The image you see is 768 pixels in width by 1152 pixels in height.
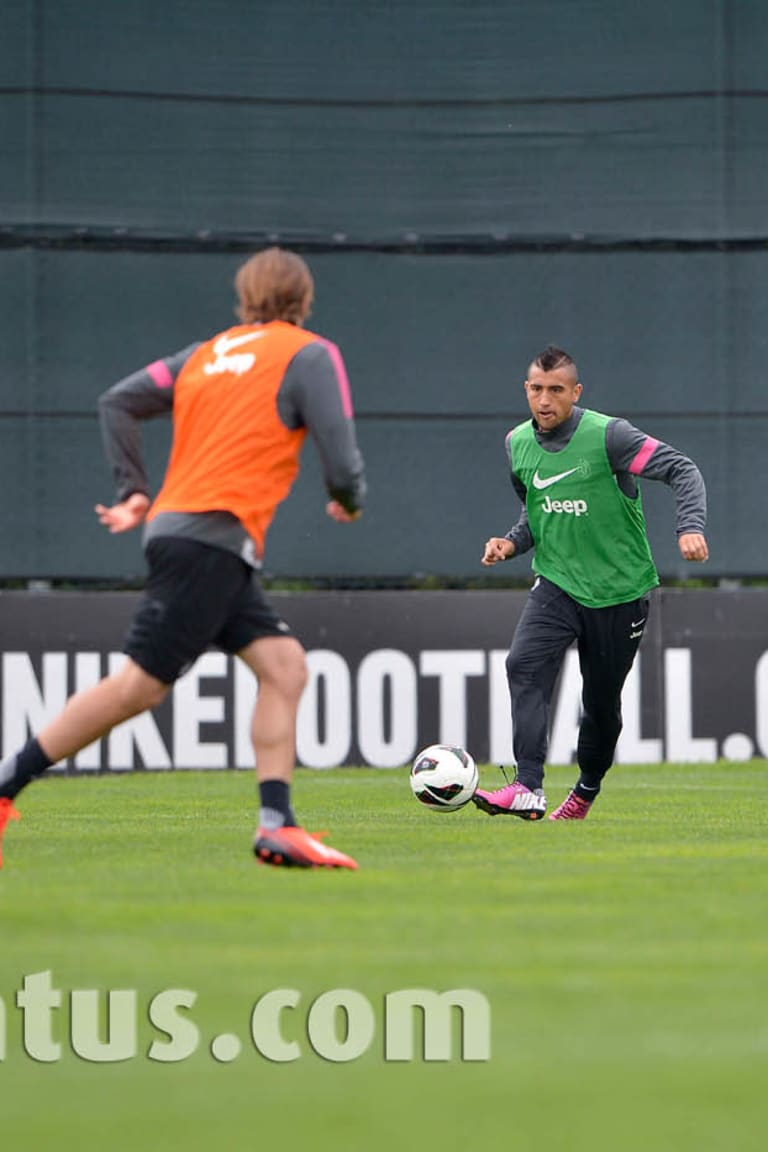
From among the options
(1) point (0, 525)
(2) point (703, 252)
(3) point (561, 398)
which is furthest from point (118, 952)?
(2) point (703, 252)

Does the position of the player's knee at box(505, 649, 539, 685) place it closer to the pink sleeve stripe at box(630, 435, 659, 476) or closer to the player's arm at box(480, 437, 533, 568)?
the player's arm at box(480, 437, 533, 568)

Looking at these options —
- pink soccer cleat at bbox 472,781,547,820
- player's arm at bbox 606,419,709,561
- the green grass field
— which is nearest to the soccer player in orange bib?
the green grass field

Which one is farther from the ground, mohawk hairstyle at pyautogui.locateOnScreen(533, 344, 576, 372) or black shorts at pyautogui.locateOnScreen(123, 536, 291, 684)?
mohawk hairstyle at pyautogui.locateOnScreen(533, 344, 576, 372)

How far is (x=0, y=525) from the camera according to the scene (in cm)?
1478

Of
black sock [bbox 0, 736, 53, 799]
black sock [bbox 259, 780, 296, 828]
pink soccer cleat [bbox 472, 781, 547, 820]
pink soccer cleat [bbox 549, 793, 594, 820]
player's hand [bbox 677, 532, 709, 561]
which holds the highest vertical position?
player's hand [bbox 677, 532, 709, 561]

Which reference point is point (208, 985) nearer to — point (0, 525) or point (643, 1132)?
point (643, 1132)

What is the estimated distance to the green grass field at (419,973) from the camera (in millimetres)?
3463

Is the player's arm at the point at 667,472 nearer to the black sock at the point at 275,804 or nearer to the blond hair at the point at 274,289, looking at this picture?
the blond hair at the point at 274,289

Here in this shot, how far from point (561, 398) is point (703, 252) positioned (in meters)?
5.61

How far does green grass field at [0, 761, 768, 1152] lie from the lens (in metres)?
3.46

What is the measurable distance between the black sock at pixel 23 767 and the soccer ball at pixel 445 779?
9.64 ft

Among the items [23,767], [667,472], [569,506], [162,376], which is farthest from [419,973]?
[569,506]

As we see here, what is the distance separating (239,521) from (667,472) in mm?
3108

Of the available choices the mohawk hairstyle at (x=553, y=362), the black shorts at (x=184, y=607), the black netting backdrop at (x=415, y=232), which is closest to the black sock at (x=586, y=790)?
the mohawk hairstyle at (x=553, y=362)
